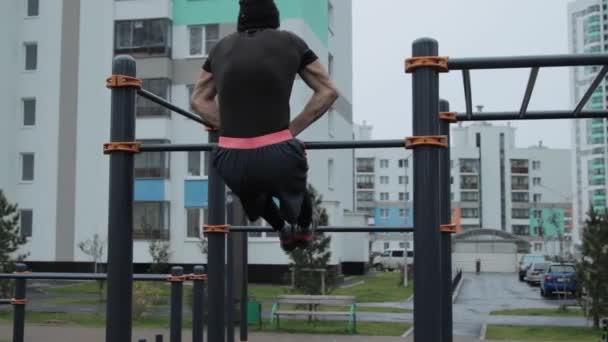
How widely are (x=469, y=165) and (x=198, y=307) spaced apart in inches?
3480

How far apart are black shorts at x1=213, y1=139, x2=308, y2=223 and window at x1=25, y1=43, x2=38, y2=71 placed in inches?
1266

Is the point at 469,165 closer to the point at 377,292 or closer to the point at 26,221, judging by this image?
the point at 377,292

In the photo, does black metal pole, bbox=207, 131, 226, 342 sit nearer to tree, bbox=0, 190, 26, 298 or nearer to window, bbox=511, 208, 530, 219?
tree, bbox=0, 190, 26, 298

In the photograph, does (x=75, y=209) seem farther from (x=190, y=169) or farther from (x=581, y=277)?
(x=581, y=277)

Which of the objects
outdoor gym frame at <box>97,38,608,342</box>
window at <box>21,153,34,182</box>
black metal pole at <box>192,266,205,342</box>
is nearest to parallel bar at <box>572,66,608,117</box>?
outdoor gym frame at <box>97,38,608,342</box>

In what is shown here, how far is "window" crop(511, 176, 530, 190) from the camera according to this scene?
94.6m

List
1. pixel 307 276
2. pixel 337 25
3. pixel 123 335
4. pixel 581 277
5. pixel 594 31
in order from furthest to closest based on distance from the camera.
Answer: pixel 594 31
pixel 337 25
pixel 307 276
pixel 581 277
pixel 123 335

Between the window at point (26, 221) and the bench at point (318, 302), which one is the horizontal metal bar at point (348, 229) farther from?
the window at point (26, 221)

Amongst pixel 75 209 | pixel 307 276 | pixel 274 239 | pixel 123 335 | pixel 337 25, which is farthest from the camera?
pixel 337 25

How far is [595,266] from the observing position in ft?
53.1

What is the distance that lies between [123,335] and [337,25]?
32.9 metres

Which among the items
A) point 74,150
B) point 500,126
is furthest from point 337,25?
point 500,126

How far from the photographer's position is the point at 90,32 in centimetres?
3188

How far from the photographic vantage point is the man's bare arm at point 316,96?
2953 mm
